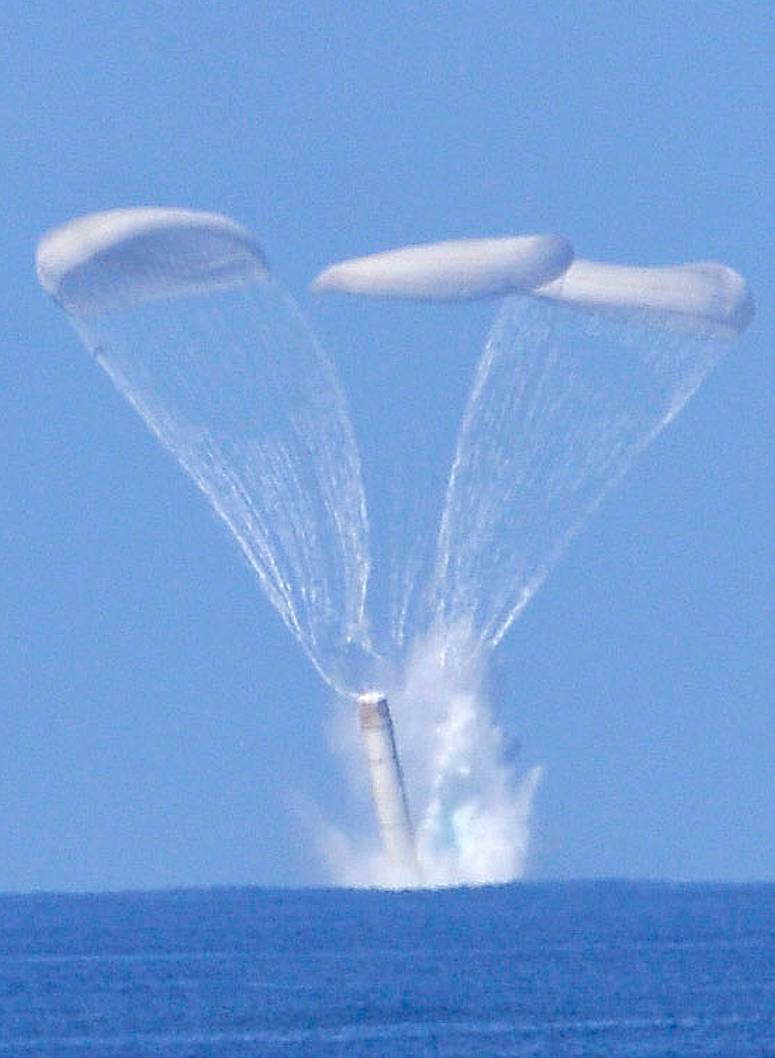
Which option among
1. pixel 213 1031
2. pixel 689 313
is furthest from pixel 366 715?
pixel 213 1031

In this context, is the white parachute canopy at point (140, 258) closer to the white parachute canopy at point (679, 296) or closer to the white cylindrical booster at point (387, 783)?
the white parachute canopy at point (679, 296)

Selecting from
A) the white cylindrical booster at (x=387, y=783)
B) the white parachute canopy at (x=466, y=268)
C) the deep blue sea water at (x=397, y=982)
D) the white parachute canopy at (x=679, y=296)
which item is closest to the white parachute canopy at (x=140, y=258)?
the white parachute canopy at (x=466, y=268)

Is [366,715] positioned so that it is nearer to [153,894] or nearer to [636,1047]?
[636,1047]

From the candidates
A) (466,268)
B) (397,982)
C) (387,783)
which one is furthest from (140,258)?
(387,783)

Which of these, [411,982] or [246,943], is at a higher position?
[246,943]

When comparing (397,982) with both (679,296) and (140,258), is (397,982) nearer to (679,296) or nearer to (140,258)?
(679,296)

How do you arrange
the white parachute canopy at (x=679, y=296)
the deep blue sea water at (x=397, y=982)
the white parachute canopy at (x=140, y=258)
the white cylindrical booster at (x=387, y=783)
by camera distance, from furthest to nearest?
the white cylindrical booster at (x=387, y=783), the white parachute canopy at (x=679, y=296), the white parachute canopy at (x=140, y=258), the deep blue sea water at (x=397, y=982)
